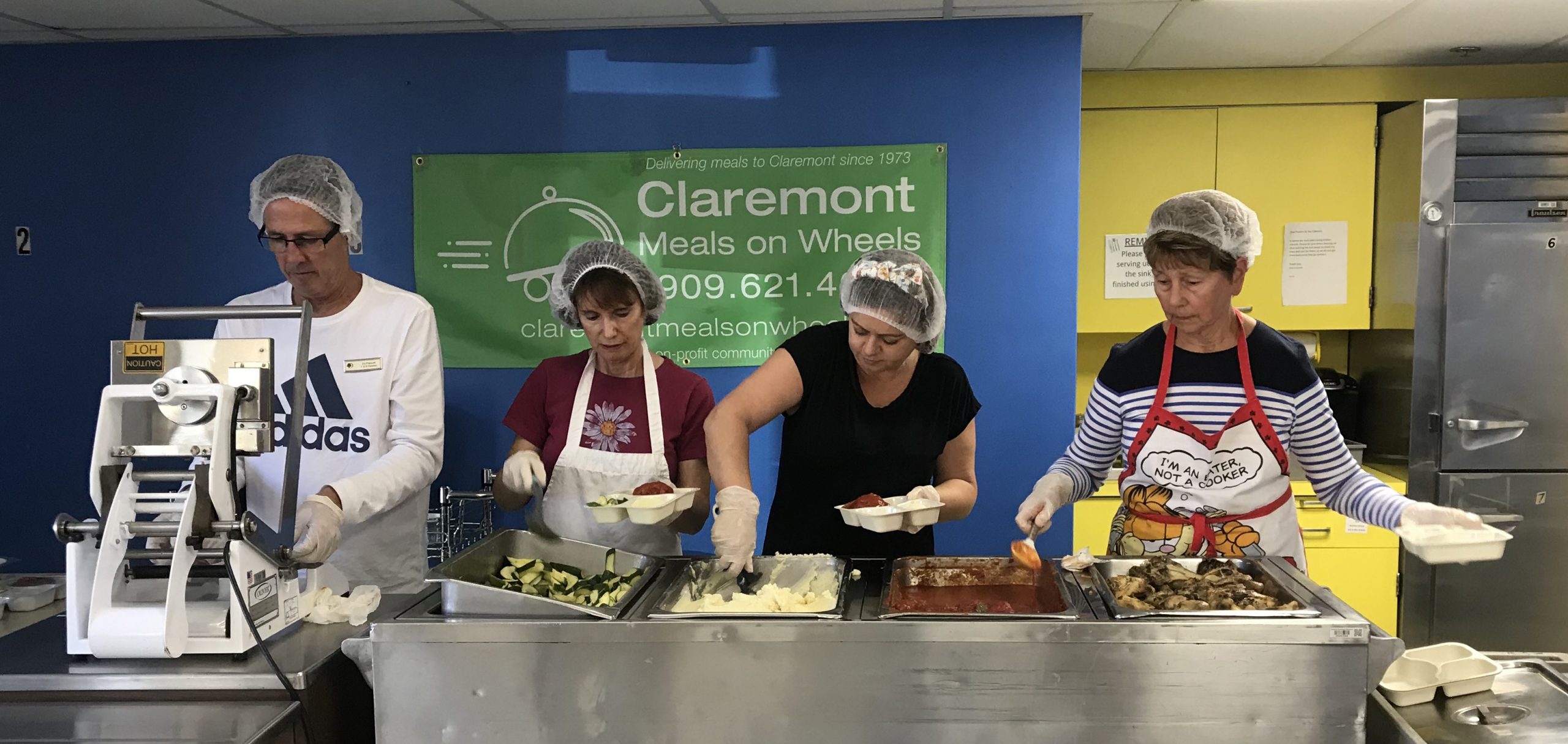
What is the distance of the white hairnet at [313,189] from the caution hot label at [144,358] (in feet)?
2.30

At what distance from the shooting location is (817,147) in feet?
11.8

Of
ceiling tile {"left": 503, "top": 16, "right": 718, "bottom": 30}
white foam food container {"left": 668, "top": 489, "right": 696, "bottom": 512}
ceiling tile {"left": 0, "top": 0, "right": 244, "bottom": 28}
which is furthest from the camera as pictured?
ceiling tile {"left": 503, "top": 16, "right": 718, "bottom": 30}

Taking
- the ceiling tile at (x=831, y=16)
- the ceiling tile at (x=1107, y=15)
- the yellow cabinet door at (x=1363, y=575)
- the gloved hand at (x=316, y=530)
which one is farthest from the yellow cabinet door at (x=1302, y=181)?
the gloved hand at (x=316, y=530)

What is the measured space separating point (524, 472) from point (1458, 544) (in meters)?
1.90

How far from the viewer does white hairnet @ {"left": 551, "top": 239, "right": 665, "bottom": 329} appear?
2557 millimetres

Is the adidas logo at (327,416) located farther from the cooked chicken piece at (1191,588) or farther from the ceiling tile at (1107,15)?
the ceiling tile at (1107,15)

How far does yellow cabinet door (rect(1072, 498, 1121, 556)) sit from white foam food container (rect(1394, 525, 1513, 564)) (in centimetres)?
226

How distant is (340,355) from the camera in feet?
7.89

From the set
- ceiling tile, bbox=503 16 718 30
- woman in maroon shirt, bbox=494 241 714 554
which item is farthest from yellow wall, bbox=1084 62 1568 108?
woman in maroon shirt, bbox=494 241 714 554

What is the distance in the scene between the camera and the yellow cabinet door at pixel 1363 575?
4035 mm

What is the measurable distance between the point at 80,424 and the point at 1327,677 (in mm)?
4209

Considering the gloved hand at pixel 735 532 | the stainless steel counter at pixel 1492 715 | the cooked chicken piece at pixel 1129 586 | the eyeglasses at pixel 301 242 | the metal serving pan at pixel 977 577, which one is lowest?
the stainless steel counter at pixel 1492 715

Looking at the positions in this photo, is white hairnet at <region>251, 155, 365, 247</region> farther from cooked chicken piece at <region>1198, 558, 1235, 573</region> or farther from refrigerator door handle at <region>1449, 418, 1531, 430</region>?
refrigerator door handle at <region>1449, 418, 1531, 430</region>

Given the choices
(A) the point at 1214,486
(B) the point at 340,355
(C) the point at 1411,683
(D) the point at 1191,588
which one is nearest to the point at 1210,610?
(D) the point at 1191,588
